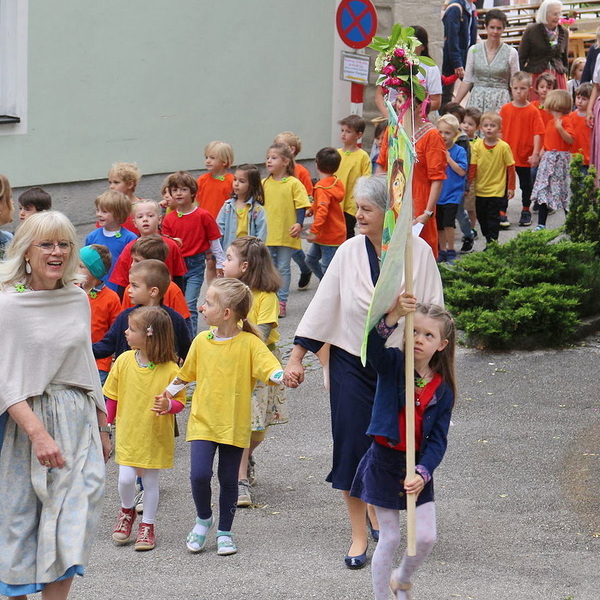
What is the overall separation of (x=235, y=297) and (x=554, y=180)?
9.04 meters

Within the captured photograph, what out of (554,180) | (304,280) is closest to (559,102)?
(554,180)

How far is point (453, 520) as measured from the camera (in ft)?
22.7

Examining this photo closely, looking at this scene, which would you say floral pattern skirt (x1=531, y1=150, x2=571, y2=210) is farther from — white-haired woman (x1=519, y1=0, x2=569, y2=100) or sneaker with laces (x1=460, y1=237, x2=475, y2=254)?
white-haired woman (x1=519, y1=0, x2=569, y2=100)

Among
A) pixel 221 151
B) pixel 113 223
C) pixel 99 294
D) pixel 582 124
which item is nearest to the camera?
pixel 99 294

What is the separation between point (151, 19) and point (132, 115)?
1.22 meters

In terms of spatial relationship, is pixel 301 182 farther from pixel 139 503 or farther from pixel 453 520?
pixel 453 520

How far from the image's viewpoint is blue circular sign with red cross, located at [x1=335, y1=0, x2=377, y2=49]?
14.3 meters

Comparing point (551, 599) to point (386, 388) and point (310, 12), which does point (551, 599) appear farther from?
point (310, 12)

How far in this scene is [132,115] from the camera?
1516 centimetres

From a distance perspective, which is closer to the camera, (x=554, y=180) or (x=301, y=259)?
(x=301, y=259)

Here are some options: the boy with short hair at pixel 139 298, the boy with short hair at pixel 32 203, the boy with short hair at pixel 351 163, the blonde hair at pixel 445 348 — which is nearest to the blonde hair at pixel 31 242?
the blonde hair at pixel 445 348

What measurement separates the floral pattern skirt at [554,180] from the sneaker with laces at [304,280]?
3.36 meters

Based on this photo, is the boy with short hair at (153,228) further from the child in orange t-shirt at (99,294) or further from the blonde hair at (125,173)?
the blonde hair at (125,173)

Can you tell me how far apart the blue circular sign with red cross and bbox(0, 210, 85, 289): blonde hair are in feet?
31.7
